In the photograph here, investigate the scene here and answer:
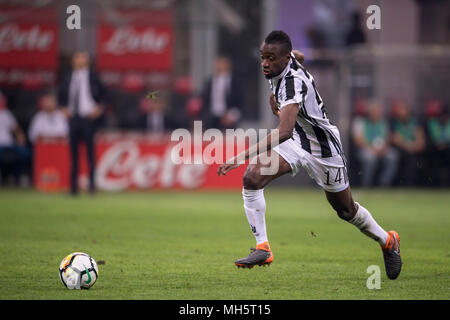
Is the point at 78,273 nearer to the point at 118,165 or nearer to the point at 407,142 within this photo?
the point at 118,165

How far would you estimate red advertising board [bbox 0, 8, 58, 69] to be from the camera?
18906 mm

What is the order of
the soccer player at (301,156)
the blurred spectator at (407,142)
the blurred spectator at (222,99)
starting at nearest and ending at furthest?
the soccer player at (301,156), the blurred spectator at (222,99), the blurred spectator at (407,142)

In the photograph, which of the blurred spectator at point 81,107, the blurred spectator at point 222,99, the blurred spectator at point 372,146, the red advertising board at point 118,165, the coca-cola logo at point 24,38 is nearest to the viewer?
the blurred spectator at point 81,107

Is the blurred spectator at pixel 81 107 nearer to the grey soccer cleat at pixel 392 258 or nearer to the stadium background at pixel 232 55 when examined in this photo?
the stadium background at pixel 232 55

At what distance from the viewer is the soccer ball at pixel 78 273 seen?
6.43 meters

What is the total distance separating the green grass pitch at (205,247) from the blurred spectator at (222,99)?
101 inches

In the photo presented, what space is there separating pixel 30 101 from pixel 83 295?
15.0 m

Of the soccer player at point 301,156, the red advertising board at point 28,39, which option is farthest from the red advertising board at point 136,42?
the soccer player at point 301,156

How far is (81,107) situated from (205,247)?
7453 mm

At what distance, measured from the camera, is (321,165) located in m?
7.42

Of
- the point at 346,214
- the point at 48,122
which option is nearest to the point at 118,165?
the point at 48,122
